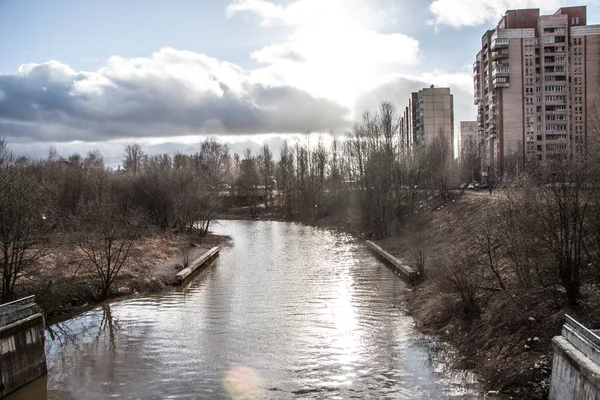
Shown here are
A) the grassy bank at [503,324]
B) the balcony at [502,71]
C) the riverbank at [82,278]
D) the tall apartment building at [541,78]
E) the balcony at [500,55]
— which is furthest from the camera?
the balcony at [500,55]

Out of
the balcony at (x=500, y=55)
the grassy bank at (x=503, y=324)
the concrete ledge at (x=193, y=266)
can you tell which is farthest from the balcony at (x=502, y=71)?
the grassy bank at (x=503, y=324)

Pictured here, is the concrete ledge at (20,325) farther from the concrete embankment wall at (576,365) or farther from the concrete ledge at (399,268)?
the concrete ledge at (399,268)

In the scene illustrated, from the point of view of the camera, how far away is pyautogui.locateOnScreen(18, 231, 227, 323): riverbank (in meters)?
19.7

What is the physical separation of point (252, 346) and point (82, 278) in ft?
38.9

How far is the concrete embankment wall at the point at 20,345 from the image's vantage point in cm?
1204

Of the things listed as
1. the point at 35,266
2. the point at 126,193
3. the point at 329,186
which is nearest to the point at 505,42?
the point at 329,186

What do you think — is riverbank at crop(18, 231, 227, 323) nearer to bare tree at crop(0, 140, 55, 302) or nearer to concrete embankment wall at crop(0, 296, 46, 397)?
bare tree at crop(0, 140, 55, 302)

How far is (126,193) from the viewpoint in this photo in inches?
2044

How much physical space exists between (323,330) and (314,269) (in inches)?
489

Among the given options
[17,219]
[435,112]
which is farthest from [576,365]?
[435,112]

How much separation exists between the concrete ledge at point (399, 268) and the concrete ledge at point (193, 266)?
11.2 m

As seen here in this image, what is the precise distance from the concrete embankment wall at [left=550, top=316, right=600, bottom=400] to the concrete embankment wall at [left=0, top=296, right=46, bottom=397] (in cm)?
1208

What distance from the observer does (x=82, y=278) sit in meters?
23.1

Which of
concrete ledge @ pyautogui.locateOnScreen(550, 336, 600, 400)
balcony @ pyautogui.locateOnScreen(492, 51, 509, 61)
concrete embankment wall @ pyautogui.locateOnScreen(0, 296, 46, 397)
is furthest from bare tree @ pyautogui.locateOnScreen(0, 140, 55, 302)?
balcony @ pyautogui.locateOnScreen(492, 51, 509, 61)
